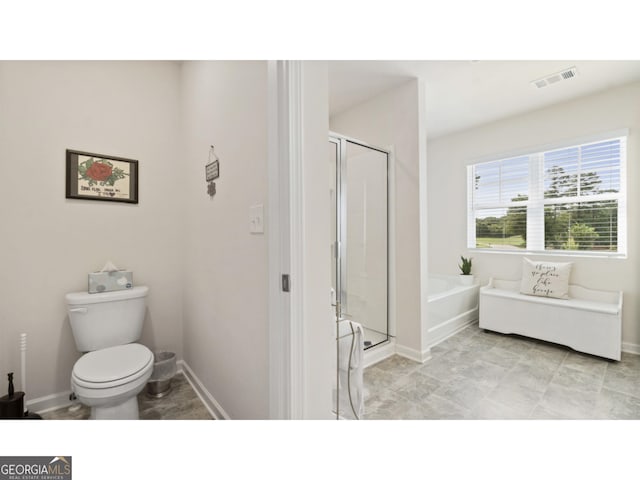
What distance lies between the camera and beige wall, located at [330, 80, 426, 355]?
2486 millimetres

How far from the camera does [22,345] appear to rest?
5.21 feet

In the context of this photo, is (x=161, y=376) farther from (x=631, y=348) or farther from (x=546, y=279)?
(x=631, y=348)

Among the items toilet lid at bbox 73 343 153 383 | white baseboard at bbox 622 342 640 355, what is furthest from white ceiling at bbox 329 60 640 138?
toilet lid at bbox 73 343 153 383

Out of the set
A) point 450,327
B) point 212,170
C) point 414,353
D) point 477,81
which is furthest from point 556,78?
point 212,170

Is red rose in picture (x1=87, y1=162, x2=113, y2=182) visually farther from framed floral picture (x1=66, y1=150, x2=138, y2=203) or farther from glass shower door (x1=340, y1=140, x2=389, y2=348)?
glass shower door (x1=340, y1=140, x2=389, y2=348)

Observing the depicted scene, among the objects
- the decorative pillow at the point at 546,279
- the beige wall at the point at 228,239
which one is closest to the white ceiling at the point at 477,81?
the beige wall at the point at 228,239

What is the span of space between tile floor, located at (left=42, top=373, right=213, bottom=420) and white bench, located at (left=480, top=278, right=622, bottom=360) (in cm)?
296

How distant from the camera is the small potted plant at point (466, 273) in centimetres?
357

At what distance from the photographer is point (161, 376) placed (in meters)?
1.90

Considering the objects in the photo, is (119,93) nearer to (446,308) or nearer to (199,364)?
(199,364)

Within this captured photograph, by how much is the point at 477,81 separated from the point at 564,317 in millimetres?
2341

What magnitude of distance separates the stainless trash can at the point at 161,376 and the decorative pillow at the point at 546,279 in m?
3.47

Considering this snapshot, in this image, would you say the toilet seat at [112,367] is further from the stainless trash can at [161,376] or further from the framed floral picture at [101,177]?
the framed floral picture at [101,177]
